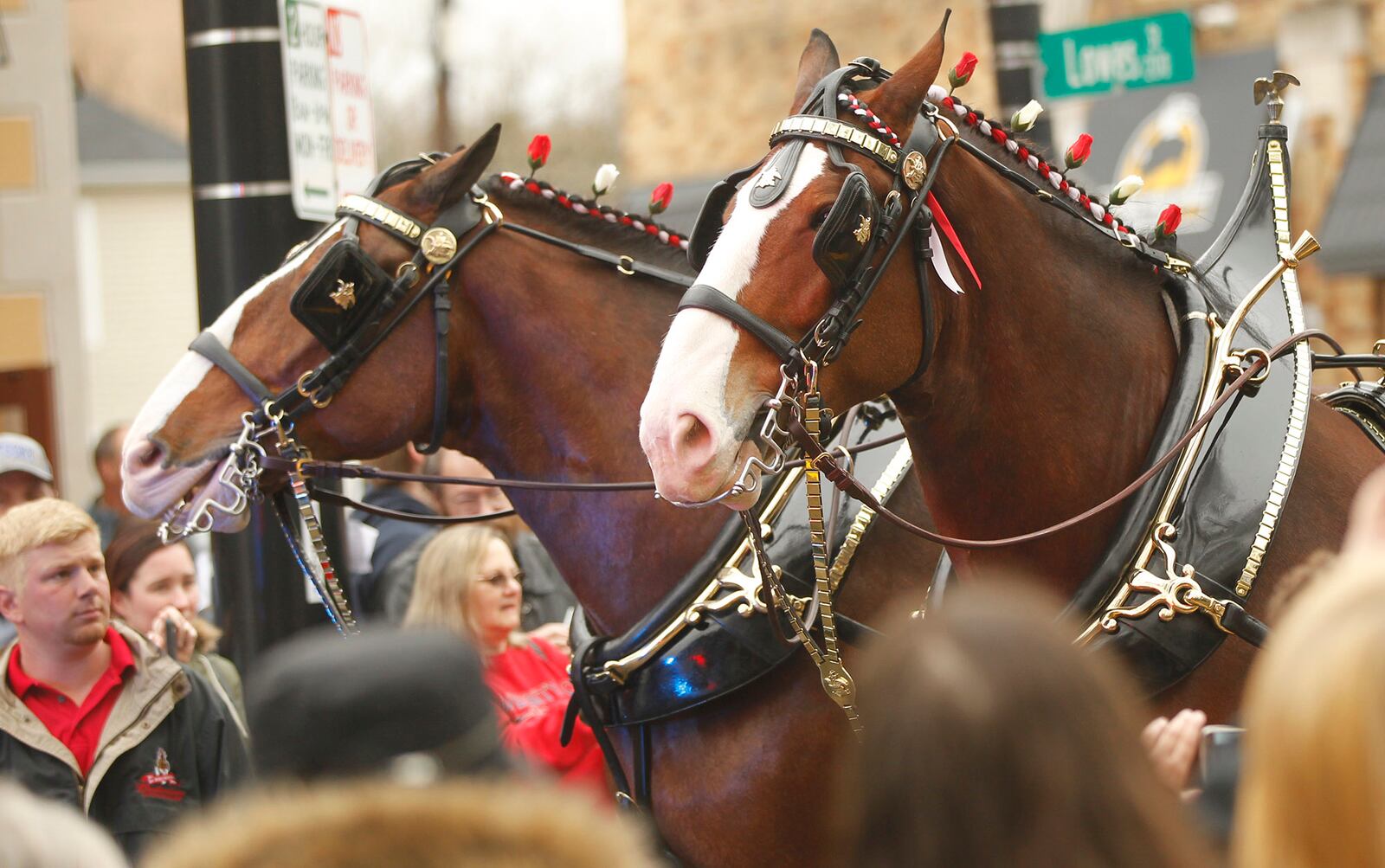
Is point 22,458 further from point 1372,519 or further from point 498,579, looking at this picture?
point 1372,519

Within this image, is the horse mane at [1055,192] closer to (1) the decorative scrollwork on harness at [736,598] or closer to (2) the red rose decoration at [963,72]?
(2) the red rose decoration at [963,72]

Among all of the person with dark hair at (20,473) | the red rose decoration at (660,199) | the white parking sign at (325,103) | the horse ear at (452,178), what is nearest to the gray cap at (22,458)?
the person with dark hair at (20,473)

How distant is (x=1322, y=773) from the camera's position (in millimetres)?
1327

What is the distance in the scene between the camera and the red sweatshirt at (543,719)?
4.30 m

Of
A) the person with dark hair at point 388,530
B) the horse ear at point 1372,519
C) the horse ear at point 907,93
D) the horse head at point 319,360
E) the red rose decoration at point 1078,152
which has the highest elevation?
the horse ear at point 907,93

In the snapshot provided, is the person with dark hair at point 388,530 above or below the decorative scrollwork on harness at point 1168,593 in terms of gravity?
below

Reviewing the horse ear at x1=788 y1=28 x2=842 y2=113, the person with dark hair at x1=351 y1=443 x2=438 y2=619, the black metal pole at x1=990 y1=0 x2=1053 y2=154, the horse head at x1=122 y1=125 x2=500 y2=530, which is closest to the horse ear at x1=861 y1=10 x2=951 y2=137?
the horse ear at x1=788 y1=28 x2=842 y2=113

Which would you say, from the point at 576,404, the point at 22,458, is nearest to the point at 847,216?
the point at 576,404

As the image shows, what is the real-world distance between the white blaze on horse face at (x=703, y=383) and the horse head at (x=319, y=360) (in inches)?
38.9

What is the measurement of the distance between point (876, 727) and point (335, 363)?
Result: 2638mm

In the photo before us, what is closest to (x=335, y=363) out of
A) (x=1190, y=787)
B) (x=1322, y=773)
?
(x=1190, y=787)

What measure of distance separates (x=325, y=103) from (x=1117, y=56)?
11.1 feet

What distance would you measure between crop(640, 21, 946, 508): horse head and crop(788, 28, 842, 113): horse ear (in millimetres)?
218

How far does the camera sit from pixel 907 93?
315 cm
